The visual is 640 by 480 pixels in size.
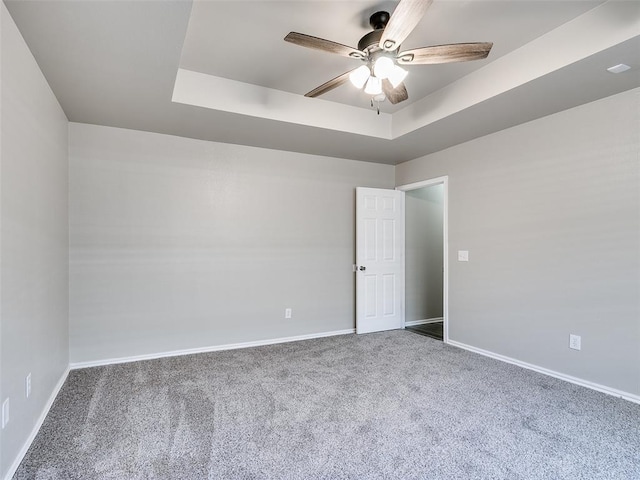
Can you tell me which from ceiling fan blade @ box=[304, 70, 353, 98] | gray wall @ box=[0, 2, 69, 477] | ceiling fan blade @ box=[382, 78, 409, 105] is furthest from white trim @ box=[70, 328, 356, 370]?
ceiling fan blade @ box=[382, 78, 409, 105]

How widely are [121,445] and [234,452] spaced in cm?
71

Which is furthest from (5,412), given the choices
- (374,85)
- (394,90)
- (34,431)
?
(394,90)

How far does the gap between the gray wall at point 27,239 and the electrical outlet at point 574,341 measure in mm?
4030

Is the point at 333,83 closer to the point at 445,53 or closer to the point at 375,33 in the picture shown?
the point at 375,33

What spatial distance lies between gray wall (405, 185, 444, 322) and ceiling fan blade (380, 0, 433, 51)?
3.34 meters

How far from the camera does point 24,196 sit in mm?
2059

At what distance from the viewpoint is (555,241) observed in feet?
10.3

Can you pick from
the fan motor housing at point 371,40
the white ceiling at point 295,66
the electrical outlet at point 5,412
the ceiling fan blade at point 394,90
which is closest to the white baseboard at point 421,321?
the white ceiling at point 295,66

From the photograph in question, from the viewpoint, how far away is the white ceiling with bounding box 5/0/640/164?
2018 millimetres

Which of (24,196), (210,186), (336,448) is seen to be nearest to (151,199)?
(210,186)

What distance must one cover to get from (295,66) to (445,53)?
4.27ft

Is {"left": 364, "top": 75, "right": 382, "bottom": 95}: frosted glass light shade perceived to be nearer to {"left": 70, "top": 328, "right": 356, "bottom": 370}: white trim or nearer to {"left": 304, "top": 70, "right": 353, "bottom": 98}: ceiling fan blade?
{"left": 304, "top": 70, "right": 353, "bottom": 98}: ceiling fan blade

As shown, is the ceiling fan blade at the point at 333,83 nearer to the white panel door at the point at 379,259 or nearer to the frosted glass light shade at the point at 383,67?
the frosted glass light shade at the point at 383,67

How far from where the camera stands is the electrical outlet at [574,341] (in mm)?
2961
